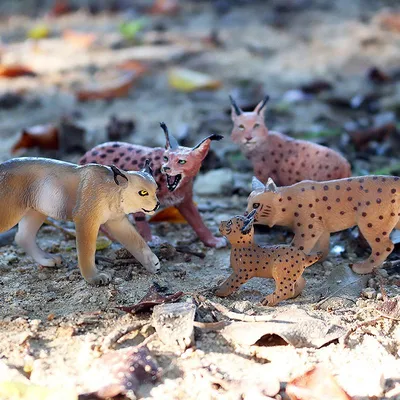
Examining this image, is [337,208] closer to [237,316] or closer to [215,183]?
[237,316]

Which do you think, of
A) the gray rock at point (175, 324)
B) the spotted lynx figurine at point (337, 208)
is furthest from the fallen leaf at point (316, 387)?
the spotted lynx figurine at point (337, 208)

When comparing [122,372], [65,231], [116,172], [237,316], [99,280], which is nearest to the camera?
[122,372]

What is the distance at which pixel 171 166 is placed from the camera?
143 inches

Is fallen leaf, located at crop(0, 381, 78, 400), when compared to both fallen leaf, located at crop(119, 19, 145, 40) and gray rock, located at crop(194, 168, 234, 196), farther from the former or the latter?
fallen leaf, located at crop(119, 19, 145, 40)

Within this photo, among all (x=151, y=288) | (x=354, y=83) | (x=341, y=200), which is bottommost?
(x=354, y=83)

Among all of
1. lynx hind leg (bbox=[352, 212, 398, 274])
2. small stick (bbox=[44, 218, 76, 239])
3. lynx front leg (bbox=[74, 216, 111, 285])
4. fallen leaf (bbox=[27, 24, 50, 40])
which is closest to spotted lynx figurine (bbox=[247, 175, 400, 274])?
lynx hind leg (bbox=[352, 212, 398, 274])

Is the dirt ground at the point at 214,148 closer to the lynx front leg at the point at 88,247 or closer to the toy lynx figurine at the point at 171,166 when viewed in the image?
the lynx front leg at the point at 88,247

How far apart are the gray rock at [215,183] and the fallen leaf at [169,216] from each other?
53cm

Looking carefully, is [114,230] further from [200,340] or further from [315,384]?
[315,384]

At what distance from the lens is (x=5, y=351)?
9.27 ft

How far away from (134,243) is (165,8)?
260 inches

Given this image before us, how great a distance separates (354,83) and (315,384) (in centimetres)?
505

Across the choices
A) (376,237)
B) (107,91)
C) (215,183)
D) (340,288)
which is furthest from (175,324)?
(107,91)

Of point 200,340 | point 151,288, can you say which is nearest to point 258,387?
point 200,340
